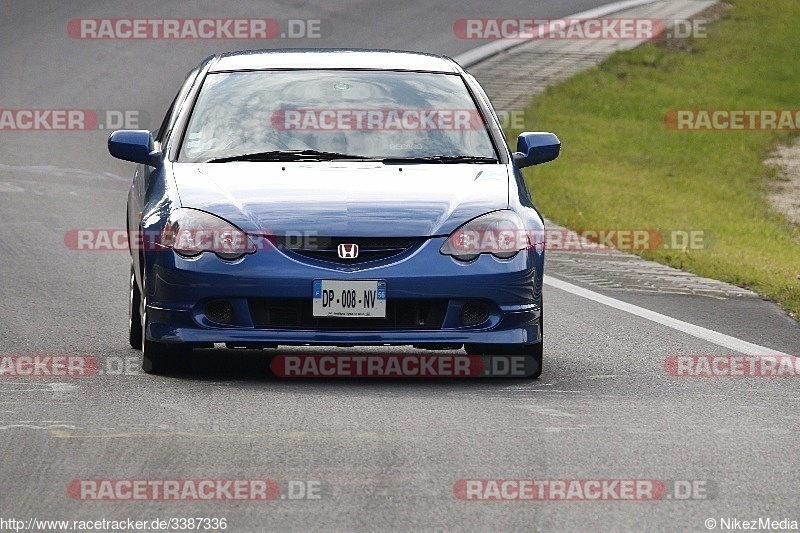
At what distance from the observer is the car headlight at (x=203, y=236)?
334 inches

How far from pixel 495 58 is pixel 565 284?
47.7 feet

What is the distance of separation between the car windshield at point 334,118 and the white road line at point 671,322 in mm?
1823

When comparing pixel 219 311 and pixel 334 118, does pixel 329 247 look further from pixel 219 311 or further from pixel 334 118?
pixel 334 118

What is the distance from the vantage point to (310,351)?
9.70m

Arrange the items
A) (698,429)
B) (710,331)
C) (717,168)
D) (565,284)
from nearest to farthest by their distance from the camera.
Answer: (698,429)
(710,331)
(565,284)
(717,168)

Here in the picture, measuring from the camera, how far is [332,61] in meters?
10.2

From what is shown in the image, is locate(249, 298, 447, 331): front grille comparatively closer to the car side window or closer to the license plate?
the license plate

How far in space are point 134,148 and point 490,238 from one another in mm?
2059

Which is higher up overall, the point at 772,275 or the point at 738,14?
the point at 738,14

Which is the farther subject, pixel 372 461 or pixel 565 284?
pixel 565 284

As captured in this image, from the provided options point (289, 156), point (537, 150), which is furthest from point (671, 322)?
point (289, 156)

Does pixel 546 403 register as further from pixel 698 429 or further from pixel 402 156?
pixel 402 156

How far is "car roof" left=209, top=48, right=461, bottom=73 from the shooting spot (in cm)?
1012

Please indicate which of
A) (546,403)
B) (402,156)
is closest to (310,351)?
(402,156)
